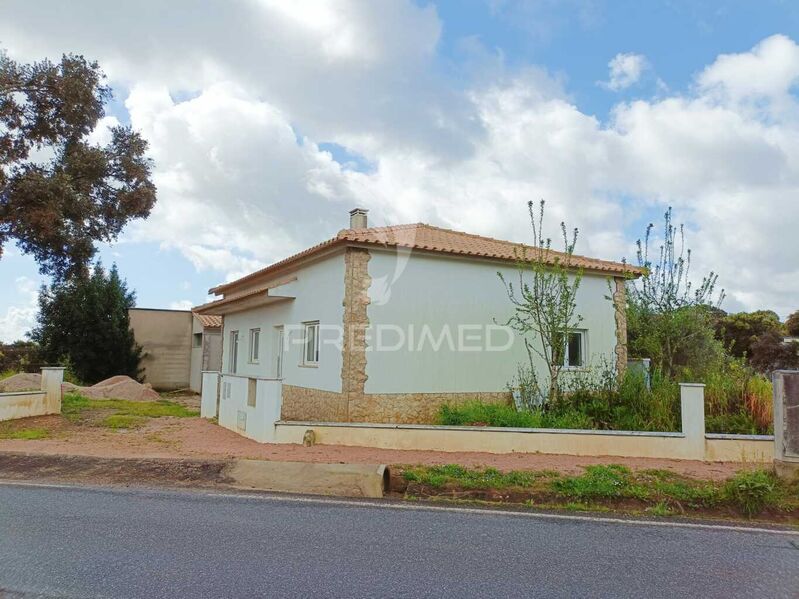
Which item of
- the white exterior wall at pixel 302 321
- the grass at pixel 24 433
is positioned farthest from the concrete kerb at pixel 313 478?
the grass at pixel 24 433

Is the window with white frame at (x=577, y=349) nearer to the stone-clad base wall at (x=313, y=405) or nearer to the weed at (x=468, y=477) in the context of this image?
the stone-clad base wall at (x=313, y=405)

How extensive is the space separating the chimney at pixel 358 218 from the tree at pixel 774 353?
21.9 m

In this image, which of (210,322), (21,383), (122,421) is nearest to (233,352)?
(122,421)

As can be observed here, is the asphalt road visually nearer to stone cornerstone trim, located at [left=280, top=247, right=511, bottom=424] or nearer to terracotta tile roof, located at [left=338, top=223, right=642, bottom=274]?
stone cornerstone trim, located at [left=280, top=247, right=511, bottom=424]

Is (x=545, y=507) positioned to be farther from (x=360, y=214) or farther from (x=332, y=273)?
(x=360, y=214)

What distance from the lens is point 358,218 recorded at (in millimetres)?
15859

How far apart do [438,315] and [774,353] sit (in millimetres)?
23661

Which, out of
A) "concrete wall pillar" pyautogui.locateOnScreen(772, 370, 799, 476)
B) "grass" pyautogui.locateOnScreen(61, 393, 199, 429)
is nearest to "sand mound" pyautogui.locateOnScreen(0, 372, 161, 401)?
"grass" pyautogui.locateOnScreen(61, 393, 199, 429)

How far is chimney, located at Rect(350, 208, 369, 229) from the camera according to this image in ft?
51.9

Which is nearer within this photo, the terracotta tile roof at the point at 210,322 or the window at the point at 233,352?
the window at the point at 233,352

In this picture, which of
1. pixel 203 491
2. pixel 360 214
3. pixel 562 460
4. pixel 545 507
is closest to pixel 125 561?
pixel 203 491

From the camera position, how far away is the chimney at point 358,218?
15.8 meters

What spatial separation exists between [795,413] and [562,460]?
10.3 ft

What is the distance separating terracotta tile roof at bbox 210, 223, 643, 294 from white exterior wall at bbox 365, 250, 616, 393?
0.28 m
